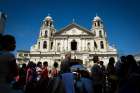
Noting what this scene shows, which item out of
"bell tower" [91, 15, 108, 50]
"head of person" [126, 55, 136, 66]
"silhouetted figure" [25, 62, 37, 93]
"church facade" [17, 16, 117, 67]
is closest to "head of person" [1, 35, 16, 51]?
"head of person" [126, 55, 136, 66]

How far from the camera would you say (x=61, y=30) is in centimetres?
4312

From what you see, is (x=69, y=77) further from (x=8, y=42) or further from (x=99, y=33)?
(x=99, y=33)

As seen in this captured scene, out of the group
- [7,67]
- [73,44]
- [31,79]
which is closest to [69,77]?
[7,67]

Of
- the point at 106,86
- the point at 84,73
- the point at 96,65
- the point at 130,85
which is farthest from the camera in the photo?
the point at 106,86

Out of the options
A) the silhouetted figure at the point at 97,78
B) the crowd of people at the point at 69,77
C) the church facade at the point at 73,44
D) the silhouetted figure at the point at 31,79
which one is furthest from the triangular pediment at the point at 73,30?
the silhouetted figure at the point at 97,78

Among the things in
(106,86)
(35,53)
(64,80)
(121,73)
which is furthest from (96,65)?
(35,53)

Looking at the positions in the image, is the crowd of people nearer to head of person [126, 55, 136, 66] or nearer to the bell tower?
head of person [126, 55, 136, 66]

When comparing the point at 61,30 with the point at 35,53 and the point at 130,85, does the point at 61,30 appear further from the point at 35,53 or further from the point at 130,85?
the point at 130,85

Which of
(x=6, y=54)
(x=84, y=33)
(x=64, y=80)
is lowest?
(x=64, y=80)

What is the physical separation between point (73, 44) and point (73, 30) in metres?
3.24

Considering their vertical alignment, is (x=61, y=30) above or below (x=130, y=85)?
above

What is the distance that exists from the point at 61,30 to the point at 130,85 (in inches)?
1581

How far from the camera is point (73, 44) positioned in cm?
4244

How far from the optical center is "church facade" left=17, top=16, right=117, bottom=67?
131 ft
